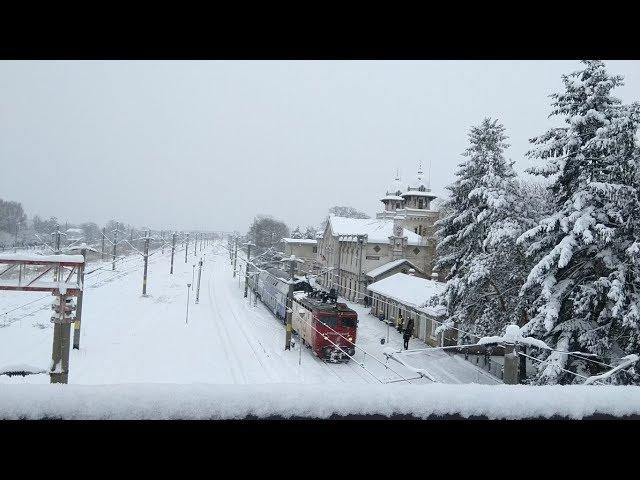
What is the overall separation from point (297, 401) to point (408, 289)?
31467 millimetres

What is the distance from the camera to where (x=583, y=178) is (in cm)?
1401

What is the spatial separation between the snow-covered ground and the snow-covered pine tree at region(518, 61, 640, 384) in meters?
5.47

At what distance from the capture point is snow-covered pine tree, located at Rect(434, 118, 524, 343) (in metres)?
18.4

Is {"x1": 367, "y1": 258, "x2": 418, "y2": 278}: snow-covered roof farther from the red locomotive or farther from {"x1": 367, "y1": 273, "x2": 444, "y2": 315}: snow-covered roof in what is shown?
the red locomotive

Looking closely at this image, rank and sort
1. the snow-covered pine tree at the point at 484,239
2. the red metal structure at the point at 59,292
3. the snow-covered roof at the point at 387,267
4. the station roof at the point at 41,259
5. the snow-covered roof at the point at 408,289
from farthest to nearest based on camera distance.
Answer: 1. the snow-covered roof at the point at 387,267
2. the snow-covered roof at the point at 408,289
3. the snow-covered pine tree at the point at 484,239
4. the station roof at the point at 41,259
5. the red metal structure at the point at 59,292

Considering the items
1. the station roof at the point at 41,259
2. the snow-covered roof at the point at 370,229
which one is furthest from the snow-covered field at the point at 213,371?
the snow-covered roof at the point at 370,229

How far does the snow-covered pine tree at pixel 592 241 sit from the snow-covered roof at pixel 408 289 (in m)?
12.9

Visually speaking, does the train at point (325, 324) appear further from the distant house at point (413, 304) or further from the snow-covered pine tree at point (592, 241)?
the snow-covered pine tree at point (592, 241)

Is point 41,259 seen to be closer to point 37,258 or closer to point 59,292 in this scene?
point 37,258

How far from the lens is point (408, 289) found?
107ft

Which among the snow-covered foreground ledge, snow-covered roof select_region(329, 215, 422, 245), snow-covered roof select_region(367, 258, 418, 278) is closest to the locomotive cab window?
snow-covered roof select_region(367, 258, 418, 278)

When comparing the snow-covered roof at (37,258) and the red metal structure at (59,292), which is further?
the snow-covered roof at (37,258)

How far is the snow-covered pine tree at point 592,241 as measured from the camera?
12781 mm
